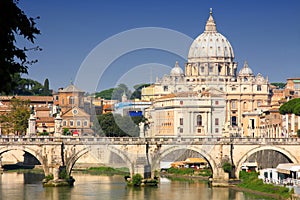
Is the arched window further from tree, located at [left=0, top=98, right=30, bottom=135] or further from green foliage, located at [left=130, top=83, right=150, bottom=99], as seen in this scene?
tree, located at [left=0, top=98, right=30, bottom=135]

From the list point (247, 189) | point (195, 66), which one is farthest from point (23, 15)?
point (195, 66)

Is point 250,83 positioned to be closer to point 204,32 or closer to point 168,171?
point 204,32

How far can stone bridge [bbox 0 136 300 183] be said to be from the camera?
159 feet

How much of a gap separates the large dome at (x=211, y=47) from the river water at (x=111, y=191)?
78.3 m

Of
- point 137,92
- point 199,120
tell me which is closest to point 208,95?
point 199,120

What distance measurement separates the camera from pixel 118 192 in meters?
43.6

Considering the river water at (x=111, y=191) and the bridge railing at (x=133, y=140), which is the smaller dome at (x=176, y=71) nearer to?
the river water at (x=111, y=191)

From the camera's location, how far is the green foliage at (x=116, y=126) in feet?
245

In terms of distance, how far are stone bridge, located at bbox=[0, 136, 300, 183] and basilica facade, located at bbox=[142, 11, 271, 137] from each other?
3238 centimetres

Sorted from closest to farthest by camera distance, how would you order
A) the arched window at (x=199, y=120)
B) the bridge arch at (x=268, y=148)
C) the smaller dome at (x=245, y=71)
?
1. the bridge arch at (x=268, y=148)
2. the arched window at (x=199, y=120)
3. the smaller dome at (x=245, y=71)

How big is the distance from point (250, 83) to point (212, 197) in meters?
78.9

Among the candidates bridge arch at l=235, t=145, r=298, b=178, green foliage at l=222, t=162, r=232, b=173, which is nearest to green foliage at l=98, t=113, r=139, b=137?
bridge arch at l=235, t=145, r=298, b=178

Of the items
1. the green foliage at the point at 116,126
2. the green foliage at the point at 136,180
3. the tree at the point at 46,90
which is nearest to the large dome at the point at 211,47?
the tree at the point at 46,90

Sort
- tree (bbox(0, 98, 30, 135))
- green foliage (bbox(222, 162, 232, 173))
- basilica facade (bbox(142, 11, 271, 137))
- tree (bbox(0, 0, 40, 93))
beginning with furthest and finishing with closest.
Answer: basilica facade (bbox(142, 11, 271, 137))
tree (bbox(0, 98, 30, 135))
green foliage (bbox(222, 162, 232, 173))
tree (bbox(0, 0, 40, 93))
